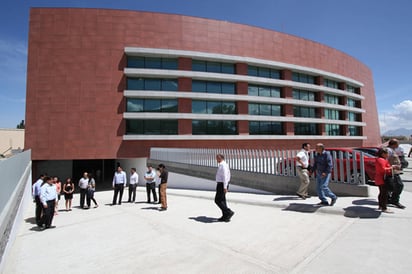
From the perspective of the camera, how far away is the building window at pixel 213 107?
69.5ft

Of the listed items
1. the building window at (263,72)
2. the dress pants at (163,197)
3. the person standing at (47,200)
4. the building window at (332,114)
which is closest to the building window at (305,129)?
the building window at (332,114)

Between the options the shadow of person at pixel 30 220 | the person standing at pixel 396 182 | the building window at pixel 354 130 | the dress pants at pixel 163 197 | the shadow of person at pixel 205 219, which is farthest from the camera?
the building window at pixel 354 130

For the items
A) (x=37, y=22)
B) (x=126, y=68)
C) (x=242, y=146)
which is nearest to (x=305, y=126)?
(x=242, y=146)

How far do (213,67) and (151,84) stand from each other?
20.8 ft

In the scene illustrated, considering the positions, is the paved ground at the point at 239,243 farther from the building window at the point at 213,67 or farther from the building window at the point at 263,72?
the building window at the point at 263,72

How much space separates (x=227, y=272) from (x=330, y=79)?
101ft

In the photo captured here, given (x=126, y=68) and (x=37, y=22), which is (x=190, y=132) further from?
(x=37, y=22)

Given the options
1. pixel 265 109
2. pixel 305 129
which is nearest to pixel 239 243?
pixel 265 109

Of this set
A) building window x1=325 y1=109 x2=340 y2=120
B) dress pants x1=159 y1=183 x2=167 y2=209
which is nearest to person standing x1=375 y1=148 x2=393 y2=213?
dress pants x1=159 y1=183 x2=167 y2=209

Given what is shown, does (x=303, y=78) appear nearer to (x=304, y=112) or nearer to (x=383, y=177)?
(x=304, y=112)

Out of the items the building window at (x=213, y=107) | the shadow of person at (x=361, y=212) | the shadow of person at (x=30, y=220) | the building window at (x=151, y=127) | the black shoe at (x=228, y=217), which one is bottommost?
the shadow of person at (x=30, y=220)

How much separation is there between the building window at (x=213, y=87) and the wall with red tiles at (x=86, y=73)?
3200 millimetres

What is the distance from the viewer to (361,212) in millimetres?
5852

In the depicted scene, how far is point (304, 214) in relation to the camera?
252 inches
